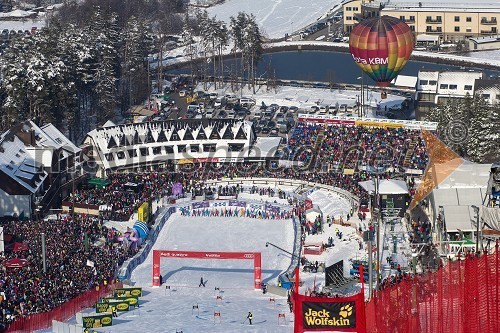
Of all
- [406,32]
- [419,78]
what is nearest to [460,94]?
[419,78]

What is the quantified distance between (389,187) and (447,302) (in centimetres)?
3018

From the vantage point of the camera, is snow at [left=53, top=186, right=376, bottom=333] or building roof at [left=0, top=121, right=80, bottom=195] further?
building roof at [left=0, top=121, right=80, bottom=195]

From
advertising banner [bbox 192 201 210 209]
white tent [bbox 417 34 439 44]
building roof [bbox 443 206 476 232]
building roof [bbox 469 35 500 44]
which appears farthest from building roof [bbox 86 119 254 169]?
white tent [bbox 417 34 439 44]

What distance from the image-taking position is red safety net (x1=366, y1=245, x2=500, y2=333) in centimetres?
2872

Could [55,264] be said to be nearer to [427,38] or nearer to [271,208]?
[271,208]

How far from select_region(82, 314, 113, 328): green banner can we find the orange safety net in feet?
68.5

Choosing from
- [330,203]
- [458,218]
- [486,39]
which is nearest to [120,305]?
[458,218]

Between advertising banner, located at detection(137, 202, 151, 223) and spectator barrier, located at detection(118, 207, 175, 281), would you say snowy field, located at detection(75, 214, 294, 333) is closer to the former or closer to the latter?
spectator barrier, located at detection(118, 207, 175, 281)

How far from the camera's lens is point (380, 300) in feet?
122

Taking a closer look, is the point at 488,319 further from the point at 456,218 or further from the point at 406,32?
the point at 406,32

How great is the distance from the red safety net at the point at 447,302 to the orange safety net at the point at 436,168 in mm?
19499

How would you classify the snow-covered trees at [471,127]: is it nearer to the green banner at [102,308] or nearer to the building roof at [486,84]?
the building roof at [486,84]

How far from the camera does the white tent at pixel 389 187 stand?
61938mm

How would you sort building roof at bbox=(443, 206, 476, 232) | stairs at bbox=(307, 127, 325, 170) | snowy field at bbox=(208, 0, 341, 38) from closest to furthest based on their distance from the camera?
building roof at bbox=(443, 206, 476, 232)
stairs at bbox=(307, 127, 325, 170)
snowy field at bbox=(208, 0, 341, 38)
